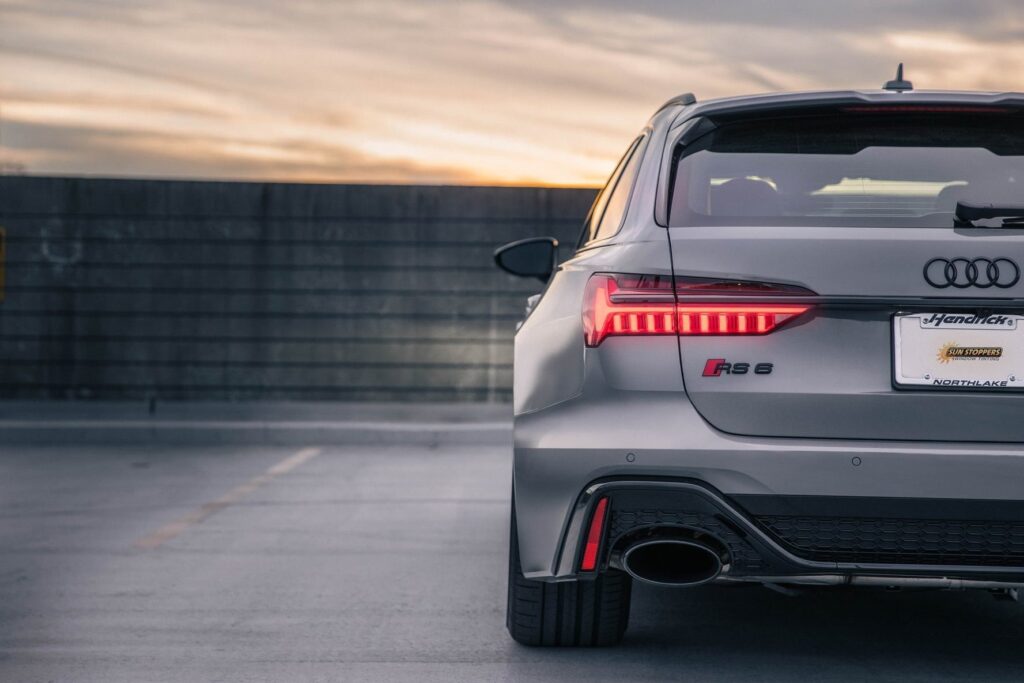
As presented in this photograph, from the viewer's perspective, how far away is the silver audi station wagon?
10.2 feet

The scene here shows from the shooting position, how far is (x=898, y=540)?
319 centimetres

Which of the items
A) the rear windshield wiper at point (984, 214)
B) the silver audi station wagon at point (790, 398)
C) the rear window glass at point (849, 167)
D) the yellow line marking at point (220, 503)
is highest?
the rear window glass at point (849, 167)

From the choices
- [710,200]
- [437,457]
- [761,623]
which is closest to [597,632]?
[761,623]

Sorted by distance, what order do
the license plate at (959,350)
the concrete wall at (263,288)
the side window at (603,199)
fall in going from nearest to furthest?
1. the license plate at (959,350)
2. the side window at (603,199)
3. the concrete wall at (263,288)

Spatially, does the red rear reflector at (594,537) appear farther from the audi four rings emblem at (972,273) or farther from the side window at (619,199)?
the audi four rings emblem at (972,273)

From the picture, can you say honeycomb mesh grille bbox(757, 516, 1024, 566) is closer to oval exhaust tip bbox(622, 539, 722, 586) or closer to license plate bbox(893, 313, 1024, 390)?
oval exhaust tip bbox(622, 539, 722, 586)

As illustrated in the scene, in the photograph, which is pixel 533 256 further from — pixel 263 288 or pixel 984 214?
pixel 263 288

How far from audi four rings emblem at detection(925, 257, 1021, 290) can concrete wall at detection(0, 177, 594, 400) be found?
509 inches

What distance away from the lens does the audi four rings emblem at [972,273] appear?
3109 millimetres

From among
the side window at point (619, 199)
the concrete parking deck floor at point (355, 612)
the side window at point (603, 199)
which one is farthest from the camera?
the side window at point (603, 199)

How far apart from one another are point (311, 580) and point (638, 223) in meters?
2.60

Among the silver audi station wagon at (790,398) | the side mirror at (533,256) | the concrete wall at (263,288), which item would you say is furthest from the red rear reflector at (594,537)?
the concrete wall at (263,288)

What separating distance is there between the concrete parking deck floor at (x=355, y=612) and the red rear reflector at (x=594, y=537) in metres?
0.56

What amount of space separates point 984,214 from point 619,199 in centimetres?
111
